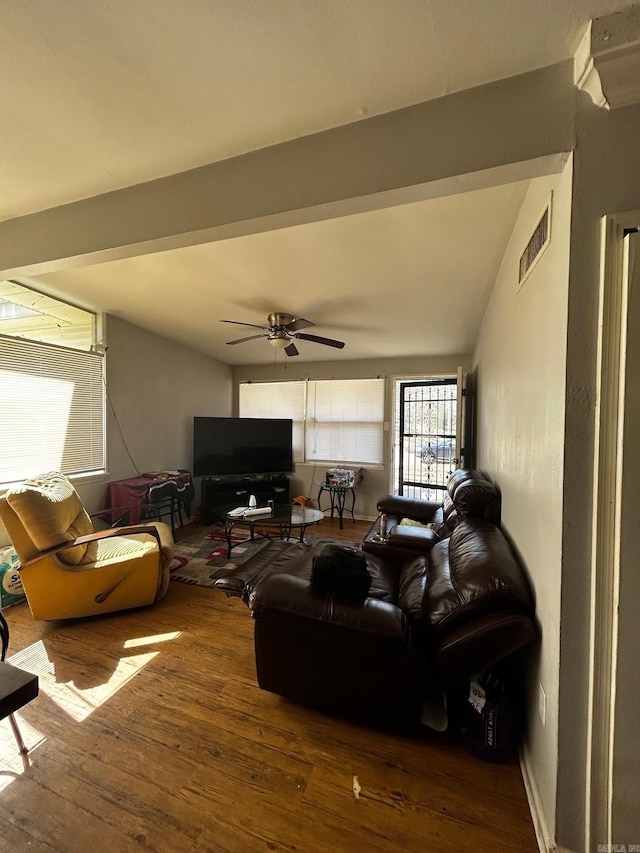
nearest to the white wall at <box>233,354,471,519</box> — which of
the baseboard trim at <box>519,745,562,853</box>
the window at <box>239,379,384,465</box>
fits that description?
the window at <box>239,379,384,465</box>

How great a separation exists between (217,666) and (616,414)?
2227 mm

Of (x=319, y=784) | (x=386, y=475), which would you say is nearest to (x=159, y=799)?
(x=319, y=784)

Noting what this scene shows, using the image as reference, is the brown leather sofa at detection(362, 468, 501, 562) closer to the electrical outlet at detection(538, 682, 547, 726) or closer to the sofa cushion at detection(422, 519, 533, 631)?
the sofa cushion at detection(422, 519, 533, 631)

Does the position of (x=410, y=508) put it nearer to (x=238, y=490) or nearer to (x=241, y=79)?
(x=238, y=490)

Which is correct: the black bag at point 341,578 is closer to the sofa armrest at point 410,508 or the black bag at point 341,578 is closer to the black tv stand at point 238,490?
the sofa armrest at point 410,508

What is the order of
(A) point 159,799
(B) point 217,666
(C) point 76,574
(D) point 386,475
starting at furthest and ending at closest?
(D) point 386,475, (C) point 76,574, (B) point 217,666, (A) point 159,799

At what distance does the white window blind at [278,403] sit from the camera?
5.37 m

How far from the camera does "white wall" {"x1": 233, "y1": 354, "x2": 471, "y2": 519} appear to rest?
4.64m

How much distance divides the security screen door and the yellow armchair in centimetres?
344

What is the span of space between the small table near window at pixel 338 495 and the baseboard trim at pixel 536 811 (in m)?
3.24

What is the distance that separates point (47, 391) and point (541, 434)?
3.87m

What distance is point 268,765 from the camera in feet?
4.45

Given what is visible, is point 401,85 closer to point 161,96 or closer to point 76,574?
point 161,96

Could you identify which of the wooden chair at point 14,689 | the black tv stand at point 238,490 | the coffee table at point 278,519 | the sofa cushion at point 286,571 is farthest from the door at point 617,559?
the black tv stand at point 238,490
